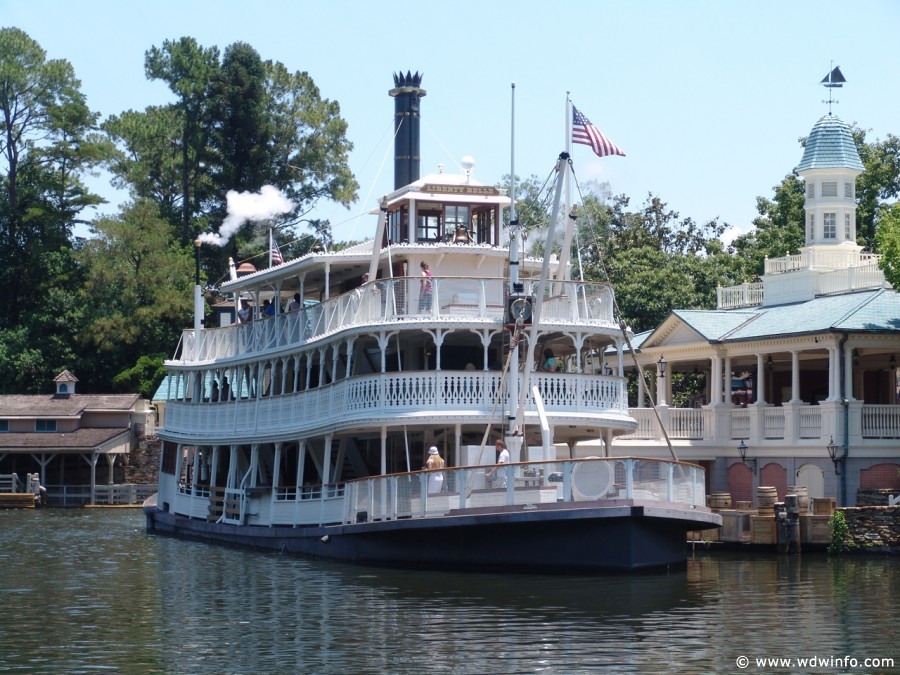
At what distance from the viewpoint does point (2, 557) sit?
35.3 m

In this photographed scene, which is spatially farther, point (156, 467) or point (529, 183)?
point (529, 183)

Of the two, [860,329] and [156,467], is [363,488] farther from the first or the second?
[156,467]

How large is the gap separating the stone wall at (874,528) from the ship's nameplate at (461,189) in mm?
10414

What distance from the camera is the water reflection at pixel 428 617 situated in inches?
748

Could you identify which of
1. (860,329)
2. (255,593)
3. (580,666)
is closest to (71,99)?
(860,329)

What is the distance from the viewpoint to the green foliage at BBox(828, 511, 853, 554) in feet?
110

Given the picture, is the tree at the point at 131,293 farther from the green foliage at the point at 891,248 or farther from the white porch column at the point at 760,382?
the green foliage at the point at 891,248

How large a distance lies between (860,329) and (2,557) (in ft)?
70.5

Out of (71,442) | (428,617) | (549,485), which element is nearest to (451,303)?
(549,485)

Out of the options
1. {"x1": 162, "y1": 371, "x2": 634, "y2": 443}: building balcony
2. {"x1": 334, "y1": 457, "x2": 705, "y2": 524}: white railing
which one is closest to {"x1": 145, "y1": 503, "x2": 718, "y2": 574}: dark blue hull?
{"x1": 334, "y1": 457, "x2": 705, "y2": 524}: white railing

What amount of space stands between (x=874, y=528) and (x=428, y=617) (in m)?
14.8

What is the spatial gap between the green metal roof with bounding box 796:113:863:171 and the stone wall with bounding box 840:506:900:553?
1454 cm

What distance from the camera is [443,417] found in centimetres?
2939

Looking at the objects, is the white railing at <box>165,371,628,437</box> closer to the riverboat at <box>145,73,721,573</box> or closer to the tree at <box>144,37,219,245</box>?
the riverboat at <box>145,73,721,573</box>
